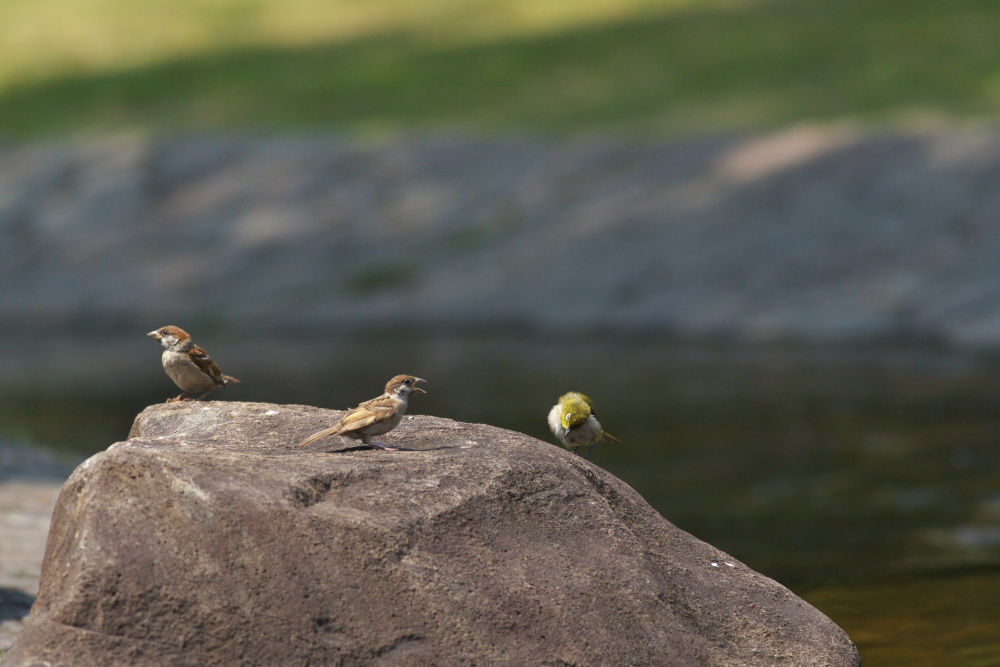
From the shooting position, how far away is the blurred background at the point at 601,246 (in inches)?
542

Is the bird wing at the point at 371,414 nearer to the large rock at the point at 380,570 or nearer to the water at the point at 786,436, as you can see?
the large rock at the point at 380,570

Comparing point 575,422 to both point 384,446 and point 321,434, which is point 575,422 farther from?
point 321,434

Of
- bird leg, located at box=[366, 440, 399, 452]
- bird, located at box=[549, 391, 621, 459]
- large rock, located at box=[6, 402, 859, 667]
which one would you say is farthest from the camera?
bird, located at box=[549, 391, 621, 459]

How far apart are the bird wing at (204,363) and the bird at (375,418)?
132 centimetres

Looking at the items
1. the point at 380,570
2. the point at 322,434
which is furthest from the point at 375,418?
the point at 380,570

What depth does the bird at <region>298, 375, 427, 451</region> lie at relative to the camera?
6.16 metres

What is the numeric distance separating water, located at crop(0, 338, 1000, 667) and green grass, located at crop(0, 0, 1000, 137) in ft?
27.5

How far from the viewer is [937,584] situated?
9875mm

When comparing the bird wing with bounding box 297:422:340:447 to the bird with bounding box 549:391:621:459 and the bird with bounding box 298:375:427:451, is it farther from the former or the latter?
the bird with bounding box 549:391:621:459

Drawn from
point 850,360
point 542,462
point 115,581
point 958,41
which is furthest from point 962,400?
point 958,41

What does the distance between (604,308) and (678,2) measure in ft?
47.2

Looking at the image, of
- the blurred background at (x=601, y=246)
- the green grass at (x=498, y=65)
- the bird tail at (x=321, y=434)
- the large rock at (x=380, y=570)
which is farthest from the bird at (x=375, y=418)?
the green grass at (x=498, y=65)

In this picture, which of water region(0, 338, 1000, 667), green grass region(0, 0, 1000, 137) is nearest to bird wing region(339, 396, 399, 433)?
water region(0, 338, 1000, 667)

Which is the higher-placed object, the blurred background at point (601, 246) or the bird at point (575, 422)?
the blurred background at point (601, 246)
